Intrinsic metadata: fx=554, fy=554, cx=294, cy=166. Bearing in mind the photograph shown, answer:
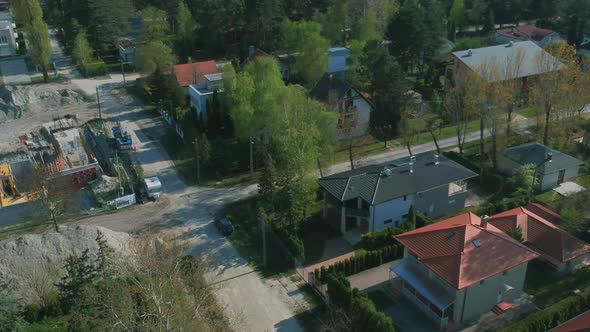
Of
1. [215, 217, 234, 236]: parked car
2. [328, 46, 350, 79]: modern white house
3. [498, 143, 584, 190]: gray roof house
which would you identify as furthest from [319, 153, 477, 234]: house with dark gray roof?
[328, 46, 350, 79]: modern white house

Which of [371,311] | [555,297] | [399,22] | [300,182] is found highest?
[399,22]

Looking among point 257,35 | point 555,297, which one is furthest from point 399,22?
point 555,297

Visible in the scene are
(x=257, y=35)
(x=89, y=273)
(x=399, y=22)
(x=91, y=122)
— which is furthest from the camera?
(x=257, y=35)

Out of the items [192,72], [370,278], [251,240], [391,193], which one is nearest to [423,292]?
[370,278]

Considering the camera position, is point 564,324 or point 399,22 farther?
point 399,22

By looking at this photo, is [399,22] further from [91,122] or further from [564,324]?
[564,324]

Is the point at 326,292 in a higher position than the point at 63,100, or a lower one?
lower

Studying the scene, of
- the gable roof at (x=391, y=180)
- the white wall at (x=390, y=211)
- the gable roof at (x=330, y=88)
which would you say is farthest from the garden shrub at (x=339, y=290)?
the gable roof at (x=330, y=88)
